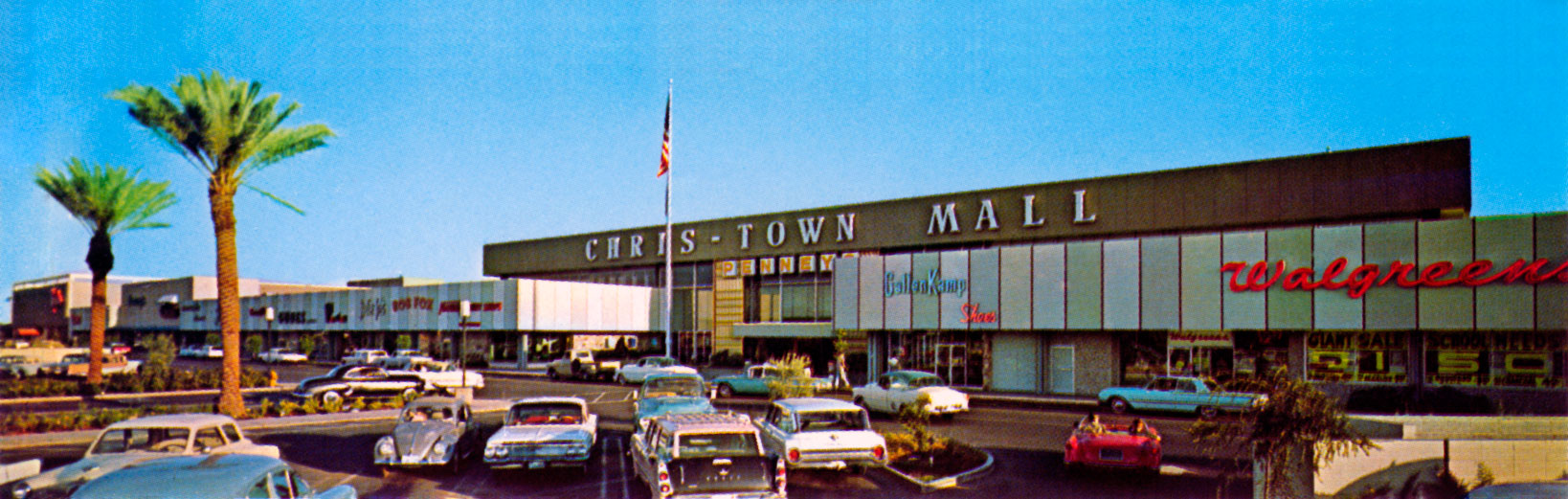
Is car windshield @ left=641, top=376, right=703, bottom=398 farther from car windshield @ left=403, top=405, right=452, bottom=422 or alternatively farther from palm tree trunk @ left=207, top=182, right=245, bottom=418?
palm tree trunk @ left=207, top=182, right=245, bottom=418

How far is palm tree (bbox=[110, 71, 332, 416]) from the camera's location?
2556cm

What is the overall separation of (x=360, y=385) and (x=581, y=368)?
17212mm

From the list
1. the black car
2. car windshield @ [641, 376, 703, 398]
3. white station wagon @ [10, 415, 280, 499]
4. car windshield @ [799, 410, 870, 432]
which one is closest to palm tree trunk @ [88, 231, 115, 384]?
the black car

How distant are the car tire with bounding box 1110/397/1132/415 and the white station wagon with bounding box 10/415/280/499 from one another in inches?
999

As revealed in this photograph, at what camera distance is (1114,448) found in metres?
17.1

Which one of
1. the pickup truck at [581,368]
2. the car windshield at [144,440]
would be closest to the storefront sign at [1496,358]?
the pickup truck at [581,368]

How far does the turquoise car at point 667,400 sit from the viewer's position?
20.8 m

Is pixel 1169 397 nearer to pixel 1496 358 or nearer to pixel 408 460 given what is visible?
pixel 1496 358

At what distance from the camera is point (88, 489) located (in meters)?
8.30

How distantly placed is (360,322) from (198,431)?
200 feet

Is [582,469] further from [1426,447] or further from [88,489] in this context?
[1426,447]

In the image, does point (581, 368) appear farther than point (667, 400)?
Yes

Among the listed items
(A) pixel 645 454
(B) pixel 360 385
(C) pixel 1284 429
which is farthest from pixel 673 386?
(C) pixel 1284 429

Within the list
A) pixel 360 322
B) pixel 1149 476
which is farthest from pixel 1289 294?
pixel 360 322
